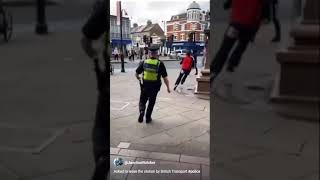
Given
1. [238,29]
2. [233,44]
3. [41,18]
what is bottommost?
[233,44]


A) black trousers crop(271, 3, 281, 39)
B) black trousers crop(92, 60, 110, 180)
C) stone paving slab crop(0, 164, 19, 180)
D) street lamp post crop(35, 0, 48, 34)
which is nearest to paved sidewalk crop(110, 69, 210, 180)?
black trousers crop(92, 60, 110, 180)

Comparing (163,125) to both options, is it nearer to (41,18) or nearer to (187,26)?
(187,26)

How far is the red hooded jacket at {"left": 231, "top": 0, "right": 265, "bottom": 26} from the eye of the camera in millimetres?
2902

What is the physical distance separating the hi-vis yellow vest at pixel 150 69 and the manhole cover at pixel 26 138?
2.21m

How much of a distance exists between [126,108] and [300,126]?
3.63m

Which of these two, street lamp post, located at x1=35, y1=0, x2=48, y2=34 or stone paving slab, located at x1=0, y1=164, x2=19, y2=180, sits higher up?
street lamp post, located at x1=35, y1=0, x2=48, y2=34

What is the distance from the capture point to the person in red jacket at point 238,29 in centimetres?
291

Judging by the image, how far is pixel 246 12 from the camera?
2.92m

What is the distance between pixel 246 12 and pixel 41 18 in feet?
6.29

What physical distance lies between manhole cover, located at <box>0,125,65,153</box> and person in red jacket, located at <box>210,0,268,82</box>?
5.91 ft

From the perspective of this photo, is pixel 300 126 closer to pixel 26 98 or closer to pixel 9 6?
pixel 26 98

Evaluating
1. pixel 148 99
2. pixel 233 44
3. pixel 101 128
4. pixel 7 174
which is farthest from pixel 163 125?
pixel 233 44

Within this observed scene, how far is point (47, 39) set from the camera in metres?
3.26

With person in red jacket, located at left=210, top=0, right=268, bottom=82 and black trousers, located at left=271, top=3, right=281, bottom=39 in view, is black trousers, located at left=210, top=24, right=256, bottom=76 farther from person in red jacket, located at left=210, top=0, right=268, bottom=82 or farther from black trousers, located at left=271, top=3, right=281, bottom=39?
black trousers, located at left=271, top=3, right=281, bottom=39
